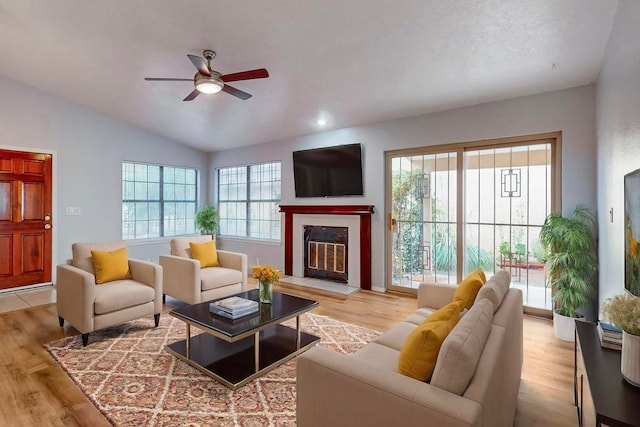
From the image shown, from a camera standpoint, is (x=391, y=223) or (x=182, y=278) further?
(x=391, y=223)

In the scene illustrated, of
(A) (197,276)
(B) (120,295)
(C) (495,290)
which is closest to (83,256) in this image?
(B) (120,295)

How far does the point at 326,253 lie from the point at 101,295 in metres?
3.35

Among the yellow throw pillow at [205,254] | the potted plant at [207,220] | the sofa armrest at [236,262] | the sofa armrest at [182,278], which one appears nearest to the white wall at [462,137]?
the potted plant at [207,220]

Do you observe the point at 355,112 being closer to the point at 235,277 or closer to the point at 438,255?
the point at 438,255

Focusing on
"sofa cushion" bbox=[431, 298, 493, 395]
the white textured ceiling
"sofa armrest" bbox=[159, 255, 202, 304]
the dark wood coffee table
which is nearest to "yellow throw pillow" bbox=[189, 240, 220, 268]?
"sofa armrest" bbox=[159, 255, 202, 304]

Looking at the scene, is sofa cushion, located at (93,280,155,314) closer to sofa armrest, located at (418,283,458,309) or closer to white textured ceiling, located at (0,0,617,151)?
white textured ceiling, located at (0,0,617,151)

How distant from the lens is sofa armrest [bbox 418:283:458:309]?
277 cm

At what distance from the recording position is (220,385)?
2.37m

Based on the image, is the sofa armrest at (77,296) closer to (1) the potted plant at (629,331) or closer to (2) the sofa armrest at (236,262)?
(2) the sofa armrest at (236,262)

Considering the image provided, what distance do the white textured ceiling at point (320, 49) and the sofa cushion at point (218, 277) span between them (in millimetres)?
2388

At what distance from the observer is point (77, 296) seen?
303cm

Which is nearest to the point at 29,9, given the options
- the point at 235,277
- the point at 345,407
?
the point at 235,277

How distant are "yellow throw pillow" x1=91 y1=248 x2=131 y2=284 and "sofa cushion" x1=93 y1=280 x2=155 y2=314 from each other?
77 mm

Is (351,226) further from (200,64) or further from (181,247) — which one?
(200,64)
